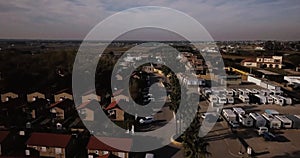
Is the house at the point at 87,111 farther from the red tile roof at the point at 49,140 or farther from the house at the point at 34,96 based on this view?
the house at the point at 34,96

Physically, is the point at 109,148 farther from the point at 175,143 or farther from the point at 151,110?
the point at 151,110

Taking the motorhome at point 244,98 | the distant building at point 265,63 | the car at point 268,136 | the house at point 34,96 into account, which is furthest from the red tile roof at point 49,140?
the distant building at point 265,63

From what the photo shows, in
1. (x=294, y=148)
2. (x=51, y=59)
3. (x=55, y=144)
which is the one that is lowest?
(x=294, y=148)

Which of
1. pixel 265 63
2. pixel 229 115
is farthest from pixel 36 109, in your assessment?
pixel 265 63

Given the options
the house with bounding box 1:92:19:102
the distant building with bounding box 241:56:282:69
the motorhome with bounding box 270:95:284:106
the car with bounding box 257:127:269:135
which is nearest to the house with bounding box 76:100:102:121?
the house with bounding box 1:92:19:102

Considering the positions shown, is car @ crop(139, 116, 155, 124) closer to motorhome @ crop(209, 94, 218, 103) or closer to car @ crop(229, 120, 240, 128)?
car @ crop(229, 120, 240, 128)

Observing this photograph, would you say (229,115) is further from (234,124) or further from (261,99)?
(261,99)

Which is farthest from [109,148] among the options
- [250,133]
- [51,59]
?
[51,59]

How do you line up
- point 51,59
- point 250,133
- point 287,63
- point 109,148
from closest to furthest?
point 109,148, point 250,133, point 51,59, point 287,63
